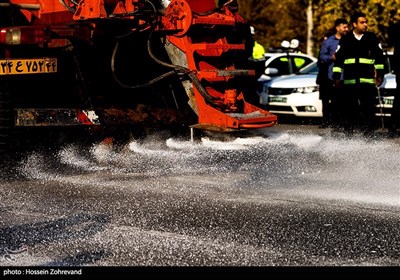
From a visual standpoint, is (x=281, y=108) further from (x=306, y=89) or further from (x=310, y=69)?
(x=310, y=69)

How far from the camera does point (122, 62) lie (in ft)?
38.2

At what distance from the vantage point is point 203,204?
8805 millimetres

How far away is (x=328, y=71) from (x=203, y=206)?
29.9ft

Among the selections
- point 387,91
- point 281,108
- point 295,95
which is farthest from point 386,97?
point 281,108

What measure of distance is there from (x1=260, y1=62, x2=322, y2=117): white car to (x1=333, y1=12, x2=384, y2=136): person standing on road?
4.06 meters

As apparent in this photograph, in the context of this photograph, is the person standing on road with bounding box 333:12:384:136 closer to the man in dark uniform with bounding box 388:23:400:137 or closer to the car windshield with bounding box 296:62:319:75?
the man in dark uniform with bounding box 388:23:400:137

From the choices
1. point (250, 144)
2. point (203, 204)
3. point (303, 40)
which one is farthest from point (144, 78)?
point (303, 40)

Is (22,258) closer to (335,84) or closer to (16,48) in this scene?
(16,48)

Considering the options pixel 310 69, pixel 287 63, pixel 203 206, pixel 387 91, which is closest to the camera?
pixel 203 206

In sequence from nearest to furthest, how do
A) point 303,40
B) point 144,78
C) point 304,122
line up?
point 144,78
point 304,122
point 303,40

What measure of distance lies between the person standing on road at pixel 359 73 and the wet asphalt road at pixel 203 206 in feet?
7.15

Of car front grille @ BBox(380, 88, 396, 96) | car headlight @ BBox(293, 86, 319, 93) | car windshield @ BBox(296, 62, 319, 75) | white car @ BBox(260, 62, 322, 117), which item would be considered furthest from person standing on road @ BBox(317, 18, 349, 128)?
car windshield @ BBox(296, 62, 319, 75)
